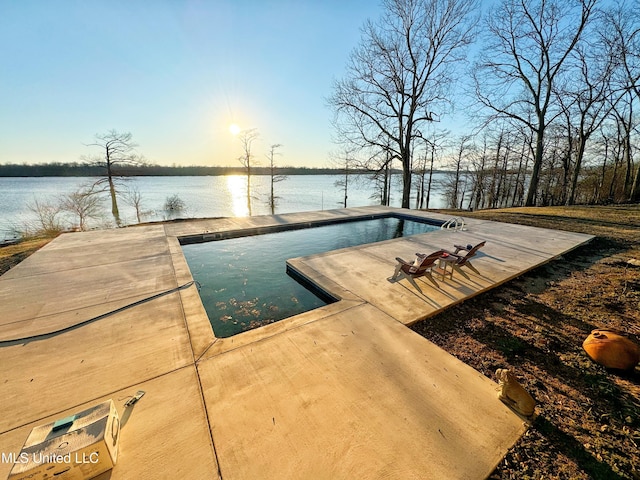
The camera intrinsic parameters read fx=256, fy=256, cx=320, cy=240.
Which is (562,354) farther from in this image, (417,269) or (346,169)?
(346,169)

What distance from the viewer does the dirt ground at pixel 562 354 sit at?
1.79m

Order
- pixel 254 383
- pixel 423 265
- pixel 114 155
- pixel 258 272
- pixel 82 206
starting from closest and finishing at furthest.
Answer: pixel 254 383, pixel 423 265, pixel 258 272, pixel 82 206, pixel 114 155

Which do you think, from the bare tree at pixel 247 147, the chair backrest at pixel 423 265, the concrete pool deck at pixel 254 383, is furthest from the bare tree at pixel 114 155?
the chair backrest at pixel 423 265

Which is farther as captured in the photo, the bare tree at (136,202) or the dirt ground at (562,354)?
the bare tree at (136,202)

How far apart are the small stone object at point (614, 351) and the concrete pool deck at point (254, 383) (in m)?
1.38

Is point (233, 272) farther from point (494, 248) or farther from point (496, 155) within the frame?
point (496, 155)

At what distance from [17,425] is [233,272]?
356 cm

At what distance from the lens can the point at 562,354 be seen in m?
2.87

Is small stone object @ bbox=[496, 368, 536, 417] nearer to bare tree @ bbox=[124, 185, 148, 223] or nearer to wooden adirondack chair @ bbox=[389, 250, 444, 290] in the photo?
wooden adirondack chair @ bbox=[389, 250, 444, 290]

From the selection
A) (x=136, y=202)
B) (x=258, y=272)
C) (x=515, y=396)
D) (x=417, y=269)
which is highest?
(x=417, y=269)

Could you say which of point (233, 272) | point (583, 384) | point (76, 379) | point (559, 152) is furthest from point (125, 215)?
point (559, 152)

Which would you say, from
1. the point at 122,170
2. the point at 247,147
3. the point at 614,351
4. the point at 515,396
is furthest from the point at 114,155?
the point at 614,351

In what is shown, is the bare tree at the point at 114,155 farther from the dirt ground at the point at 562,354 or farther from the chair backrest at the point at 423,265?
the dirt ground at the point at 562,354

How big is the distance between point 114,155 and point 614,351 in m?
26.6
